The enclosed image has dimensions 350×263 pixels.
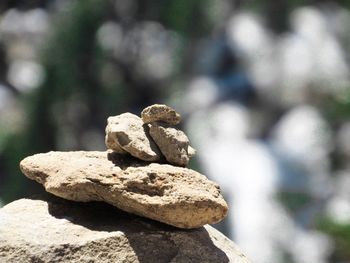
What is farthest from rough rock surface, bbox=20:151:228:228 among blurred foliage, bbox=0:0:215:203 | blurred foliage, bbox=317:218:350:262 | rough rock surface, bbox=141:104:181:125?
blurred foliage, bbox=0:0:215:203

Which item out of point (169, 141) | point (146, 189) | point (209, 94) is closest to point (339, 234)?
point (209, 94)

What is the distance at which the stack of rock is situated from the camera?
9.79ft

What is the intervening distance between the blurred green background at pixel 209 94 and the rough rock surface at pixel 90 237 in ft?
16.4

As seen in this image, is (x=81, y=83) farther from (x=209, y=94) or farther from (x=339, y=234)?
(x=339, y=234)

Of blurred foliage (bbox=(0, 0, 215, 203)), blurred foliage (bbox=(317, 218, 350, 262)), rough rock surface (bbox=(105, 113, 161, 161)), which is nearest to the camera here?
rough rock surface (bbox=(105, 113, 161, 161))

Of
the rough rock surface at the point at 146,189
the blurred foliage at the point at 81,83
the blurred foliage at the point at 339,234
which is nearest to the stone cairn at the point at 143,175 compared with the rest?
the rough rock surface at the point at 146,189

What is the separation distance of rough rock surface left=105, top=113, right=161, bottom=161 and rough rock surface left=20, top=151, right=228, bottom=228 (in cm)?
4

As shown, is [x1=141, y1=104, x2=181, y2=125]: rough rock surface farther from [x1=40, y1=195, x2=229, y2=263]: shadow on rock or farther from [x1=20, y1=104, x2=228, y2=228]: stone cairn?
[x1=40, y1=195, x2=229, y2=263]: shadow on rock

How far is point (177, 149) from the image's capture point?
10.3 feet

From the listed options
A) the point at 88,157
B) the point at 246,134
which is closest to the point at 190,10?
the point at 246,134

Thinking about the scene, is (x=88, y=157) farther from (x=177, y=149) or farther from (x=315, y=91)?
(x=315, y=91)

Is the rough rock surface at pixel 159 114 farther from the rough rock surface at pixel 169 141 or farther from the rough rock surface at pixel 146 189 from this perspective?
the rough rock surface at pixel 146 189

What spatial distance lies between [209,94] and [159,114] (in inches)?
265

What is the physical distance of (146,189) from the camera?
3000mm
